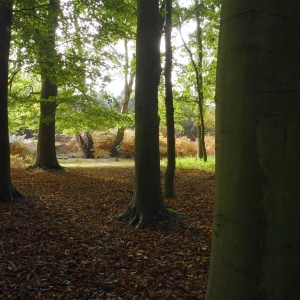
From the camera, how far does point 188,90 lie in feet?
49.6

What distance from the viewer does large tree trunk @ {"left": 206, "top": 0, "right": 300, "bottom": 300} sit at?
5.25 feet

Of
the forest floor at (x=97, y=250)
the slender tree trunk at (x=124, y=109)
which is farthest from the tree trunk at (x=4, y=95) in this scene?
the slender tree trunk at (x=124, y=109)

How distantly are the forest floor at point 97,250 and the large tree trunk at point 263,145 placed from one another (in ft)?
5.41

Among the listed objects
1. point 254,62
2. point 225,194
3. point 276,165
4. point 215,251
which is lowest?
point 215,251

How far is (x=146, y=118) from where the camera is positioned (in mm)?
5676

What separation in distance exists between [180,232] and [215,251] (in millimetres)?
3454

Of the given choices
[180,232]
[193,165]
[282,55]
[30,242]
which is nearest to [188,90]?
[193,165]

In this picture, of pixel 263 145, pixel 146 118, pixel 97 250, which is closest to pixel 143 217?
pixel 97 250

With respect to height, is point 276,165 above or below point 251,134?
below

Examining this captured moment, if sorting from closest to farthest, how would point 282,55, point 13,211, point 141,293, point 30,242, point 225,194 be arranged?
1. point 282,55
2. point 225,194
3. point 141,293
4. point 30,242
5. point 13,211

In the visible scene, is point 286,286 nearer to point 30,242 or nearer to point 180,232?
point 180,232

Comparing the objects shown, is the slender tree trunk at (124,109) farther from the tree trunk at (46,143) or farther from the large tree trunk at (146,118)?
the large tree trunk at (146,118)

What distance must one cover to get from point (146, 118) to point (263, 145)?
13.7 ft

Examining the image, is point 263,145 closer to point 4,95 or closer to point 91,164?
point 4,95
